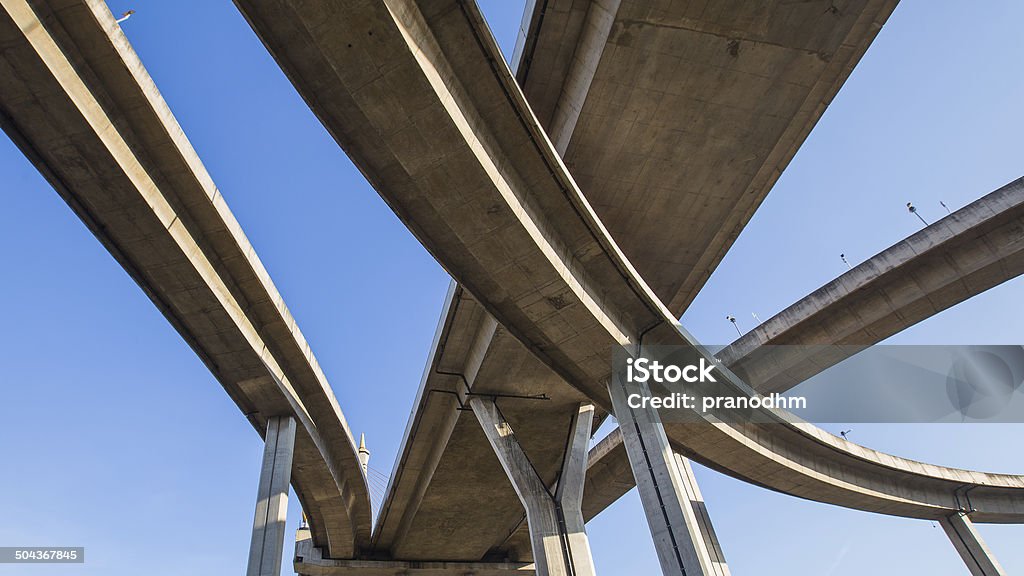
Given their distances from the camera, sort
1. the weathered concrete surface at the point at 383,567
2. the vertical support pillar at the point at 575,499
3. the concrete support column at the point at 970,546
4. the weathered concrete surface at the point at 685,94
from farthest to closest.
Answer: the weathered concrete surface at the point at 383,567 < the concrete support column at the point at 970,546 < the vertical support pillar at the point at 575,499 < the weathered concrete surface at the point at 685,94

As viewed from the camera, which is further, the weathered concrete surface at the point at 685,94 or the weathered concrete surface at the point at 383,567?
the weathered concrete surface at the point at 383,567

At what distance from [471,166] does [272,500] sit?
1208 cm

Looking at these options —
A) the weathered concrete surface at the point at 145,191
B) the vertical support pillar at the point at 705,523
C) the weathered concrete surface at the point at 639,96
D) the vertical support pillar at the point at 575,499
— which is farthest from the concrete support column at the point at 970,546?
the weathered concrete surface at the point at 145,191

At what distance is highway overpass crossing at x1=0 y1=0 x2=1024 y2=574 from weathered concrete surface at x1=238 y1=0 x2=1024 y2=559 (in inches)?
1.5

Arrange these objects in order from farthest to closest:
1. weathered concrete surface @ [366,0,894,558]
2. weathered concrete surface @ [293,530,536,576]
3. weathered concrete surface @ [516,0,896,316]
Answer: weathered concrete surface @ [293,530,536,576]
weathered concrete surface @ [366,0,894,558]
weathered concrete surface @ [516,0,896,316]

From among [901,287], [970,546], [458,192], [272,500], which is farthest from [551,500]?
[970,546]

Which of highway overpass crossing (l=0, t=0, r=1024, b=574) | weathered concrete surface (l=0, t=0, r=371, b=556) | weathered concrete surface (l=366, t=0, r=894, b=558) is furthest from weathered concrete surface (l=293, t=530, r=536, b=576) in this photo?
weathered concrete surface (l=366, t=0, r=894, b=558)

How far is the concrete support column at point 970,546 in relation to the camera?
27.2 meters

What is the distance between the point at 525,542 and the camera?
3641 centimetres

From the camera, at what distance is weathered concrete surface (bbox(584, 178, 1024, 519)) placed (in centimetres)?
1750

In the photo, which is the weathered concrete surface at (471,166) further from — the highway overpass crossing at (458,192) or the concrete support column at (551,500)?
the concrete support column at (551,500)

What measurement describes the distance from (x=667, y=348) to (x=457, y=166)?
8128 millimetres

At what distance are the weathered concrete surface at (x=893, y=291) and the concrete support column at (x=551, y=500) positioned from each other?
22.4 ft

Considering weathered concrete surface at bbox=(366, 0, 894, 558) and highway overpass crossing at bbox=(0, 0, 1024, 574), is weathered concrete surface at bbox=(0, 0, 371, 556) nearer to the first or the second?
highway overpass crossing at bbox=(0, 0, 1024, 574)
